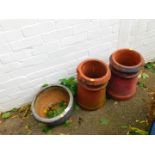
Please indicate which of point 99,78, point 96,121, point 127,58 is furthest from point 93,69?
point 96,121

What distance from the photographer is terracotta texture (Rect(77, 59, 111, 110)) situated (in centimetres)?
240

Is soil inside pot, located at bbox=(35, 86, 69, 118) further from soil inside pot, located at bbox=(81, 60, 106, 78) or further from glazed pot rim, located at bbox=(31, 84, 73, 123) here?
soil inside pot, located at bbox=(81, 60, 106, 78)

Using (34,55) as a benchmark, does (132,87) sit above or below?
below

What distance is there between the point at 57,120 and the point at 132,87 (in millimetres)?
947

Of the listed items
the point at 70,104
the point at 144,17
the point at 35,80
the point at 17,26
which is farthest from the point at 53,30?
Answer: the point at 144,17

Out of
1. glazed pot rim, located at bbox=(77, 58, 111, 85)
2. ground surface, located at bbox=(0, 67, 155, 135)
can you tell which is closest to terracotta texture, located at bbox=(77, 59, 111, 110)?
glazed pot rim, located at bbox=(77, 58, 111, 85)

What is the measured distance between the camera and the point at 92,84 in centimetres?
237

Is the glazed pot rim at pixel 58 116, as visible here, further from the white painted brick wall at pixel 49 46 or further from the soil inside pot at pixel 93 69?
the soil inside pot at pixel 93 69

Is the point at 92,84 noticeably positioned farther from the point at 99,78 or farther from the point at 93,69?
the point at 93,69

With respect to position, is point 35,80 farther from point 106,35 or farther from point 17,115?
point 106,35

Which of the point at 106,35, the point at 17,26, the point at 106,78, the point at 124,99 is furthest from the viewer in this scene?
the point at 124,99

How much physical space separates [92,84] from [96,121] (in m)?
0.52

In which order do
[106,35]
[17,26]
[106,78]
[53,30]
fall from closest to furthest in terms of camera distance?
[17,26] < [53,30] < [106,78] < [106,35]

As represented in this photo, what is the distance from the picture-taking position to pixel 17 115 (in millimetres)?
2760
